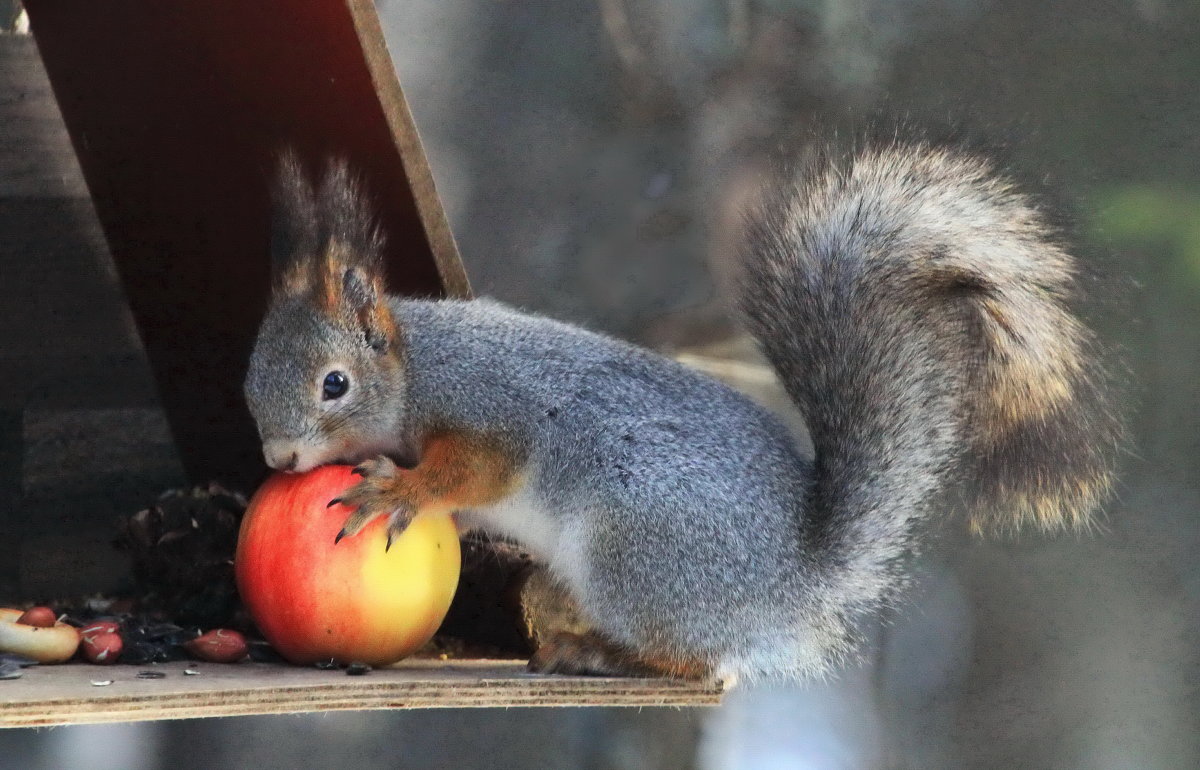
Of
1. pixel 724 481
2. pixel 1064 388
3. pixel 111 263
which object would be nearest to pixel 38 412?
pixel 111 263

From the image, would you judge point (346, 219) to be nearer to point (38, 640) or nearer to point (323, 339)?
point (323, 339)

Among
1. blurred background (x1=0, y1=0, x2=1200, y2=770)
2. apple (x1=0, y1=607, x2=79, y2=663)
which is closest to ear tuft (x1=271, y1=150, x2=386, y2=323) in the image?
apple (x1=0, y1=607, x2=79, y2=663)

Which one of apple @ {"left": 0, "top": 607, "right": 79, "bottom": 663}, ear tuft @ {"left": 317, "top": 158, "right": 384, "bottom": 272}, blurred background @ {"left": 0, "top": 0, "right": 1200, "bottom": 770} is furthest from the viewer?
blurred background @ {"left": 0, "top": 0, "right": 1200, "bottom": 770}

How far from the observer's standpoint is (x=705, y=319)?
215 cm

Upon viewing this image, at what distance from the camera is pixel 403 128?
1.22 metres

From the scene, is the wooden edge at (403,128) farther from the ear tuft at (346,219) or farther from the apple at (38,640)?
the apple at (38,640)

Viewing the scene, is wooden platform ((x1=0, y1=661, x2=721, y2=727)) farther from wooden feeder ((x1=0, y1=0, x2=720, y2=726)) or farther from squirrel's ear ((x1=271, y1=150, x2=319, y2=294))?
squirrel's ear ((x1=271, y1=150, x2=319, y2=294))

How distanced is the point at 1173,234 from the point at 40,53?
175 cm

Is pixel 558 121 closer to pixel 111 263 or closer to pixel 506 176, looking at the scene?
pixel 506 176

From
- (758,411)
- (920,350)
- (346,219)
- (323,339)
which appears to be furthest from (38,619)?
(920,350)

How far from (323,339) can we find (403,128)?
0.79 ft

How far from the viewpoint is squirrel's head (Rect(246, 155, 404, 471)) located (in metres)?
1.27

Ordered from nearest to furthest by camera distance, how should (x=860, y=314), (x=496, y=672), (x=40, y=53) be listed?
1. (x=496, y=672)
2. (x=860, y=314)
3. (x=40, y=53)

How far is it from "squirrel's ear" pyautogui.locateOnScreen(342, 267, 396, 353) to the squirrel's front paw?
0.58 ft
